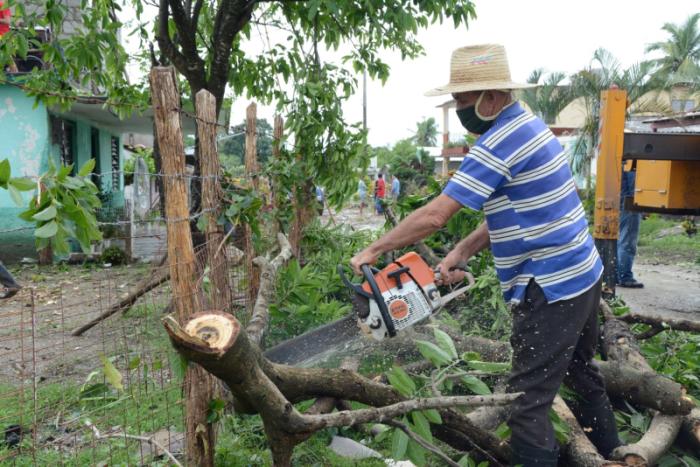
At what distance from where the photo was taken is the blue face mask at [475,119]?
285 centimetres

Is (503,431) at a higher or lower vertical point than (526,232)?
lower

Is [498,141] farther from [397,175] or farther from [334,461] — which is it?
[397,175]

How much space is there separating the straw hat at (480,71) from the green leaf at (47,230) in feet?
5.92

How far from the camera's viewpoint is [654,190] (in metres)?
6.20

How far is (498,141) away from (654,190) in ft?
14.2

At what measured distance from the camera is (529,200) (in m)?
2.68

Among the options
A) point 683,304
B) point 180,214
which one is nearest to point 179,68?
point 180,214

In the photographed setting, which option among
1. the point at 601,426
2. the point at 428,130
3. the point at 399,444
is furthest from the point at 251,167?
the point at 428,130

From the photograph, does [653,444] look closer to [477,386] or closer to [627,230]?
[477,386]

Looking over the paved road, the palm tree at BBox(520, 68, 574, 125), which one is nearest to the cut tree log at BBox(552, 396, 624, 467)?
the paved road

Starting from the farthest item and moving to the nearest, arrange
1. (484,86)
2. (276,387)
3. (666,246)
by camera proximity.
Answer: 1. (666,246)
2. (484,86)
3. (276,387)

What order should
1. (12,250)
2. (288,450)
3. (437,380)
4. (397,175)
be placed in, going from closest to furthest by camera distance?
(288,450)
(437,380)
(12,250)
(397,175)

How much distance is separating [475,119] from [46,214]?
1900 mm

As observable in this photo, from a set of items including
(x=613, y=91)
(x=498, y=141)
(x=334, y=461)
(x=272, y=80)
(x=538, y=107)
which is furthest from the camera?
(x=538, y=107)
